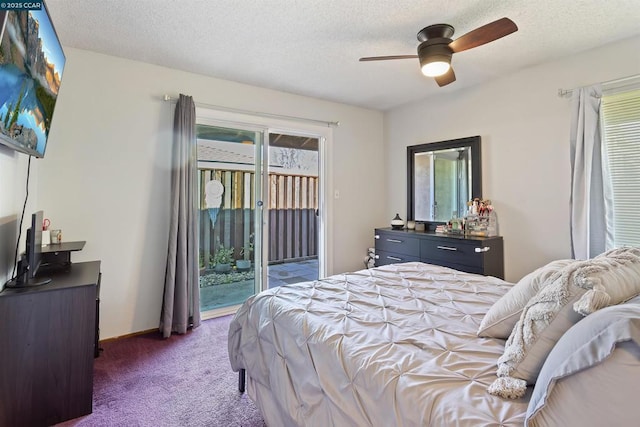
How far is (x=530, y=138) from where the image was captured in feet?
10.0

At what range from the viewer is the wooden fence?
3.47 metres

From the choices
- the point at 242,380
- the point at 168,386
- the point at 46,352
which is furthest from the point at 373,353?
the point at 46,352

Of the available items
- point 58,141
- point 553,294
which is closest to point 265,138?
point 58,141

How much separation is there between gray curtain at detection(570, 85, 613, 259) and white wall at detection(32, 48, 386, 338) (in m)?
3.21

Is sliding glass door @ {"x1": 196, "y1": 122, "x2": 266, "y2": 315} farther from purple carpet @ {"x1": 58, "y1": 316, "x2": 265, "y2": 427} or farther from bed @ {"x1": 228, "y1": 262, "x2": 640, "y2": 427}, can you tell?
bed @ {"x1": 228, "y1": 262, "x2": 640, "y2": 427}

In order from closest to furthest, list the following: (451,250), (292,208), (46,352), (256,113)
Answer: (46,352), (451,250), (256,113), (292,208)

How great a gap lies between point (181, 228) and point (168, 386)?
1.33 m

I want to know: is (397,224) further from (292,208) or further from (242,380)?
(242,380)

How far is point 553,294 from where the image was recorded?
3.24 ft

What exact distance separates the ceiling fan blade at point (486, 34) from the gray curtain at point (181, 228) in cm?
233

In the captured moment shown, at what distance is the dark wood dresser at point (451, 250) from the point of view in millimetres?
3029

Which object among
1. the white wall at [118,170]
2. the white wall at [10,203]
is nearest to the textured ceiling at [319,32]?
the white wall at [118,170]

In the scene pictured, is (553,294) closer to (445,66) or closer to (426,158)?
(445,66)

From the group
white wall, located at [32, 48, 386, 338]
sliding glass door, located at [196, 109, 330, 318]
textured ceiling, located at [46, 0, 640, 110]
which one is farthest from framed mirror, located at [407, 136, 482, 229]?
white wall, located at [32, 48, 386, 338]
